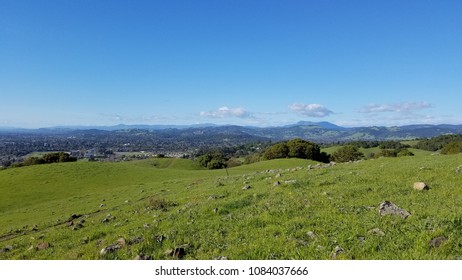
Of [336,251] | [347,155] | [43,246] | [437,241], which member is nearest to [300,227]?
[336,251]

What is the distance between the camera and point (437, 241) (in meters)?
8.20

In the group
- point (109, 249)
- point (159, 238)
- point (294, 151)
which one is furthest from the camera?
point (294, 151)

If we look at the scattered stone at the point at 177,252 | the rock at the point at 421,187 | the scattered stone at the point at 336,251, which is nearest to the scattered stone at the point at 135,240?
the scattered stone at the point at 177,252

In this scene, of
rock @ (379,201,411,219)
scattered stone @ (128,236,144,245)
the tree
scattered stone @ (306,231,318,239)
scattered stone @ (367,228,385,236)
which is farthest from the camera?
the tree

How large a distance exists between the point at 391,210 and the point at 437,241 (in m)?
3.11

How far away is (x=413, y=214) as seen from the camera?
10688 mm

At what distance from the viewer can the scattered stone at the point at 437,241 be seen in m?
8.09

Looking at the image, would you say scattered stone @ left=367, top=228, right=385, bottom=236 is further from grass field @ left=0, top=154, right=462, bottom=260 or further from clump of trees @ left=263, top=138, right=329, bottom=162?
clump of trees @ left=263, top=138, right=329, bottom=162

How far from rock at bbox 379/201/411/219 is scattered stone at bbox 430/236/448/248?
7.29ft

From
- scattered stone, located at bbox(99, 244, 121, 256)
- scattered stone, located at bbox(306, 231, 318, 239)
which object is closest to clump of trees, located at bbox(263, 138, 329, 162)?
scattered stone, located at bbox(306, 231, 318, 239)

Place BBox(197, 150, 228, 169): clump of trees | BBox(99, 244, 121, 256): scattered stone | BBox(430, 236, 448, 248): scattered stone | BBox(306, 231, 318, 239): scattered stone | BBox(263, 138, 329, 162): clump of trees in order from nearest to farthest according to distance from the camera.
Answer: BBox(430, 236, 448, 248): scattered stone, BBox(306, 231, 318, 239): scattered stone, BBox(99, 244, 121, 256): scattered stone, BBox(263, 138, 329, 162): clump of trees, BBox(197, 150, 228, 169): clump of trees

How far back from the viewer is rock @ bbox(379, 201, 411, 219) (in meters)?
10.8

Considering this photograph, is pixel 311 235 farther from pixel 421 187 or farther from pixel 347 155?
pixel 347 155
